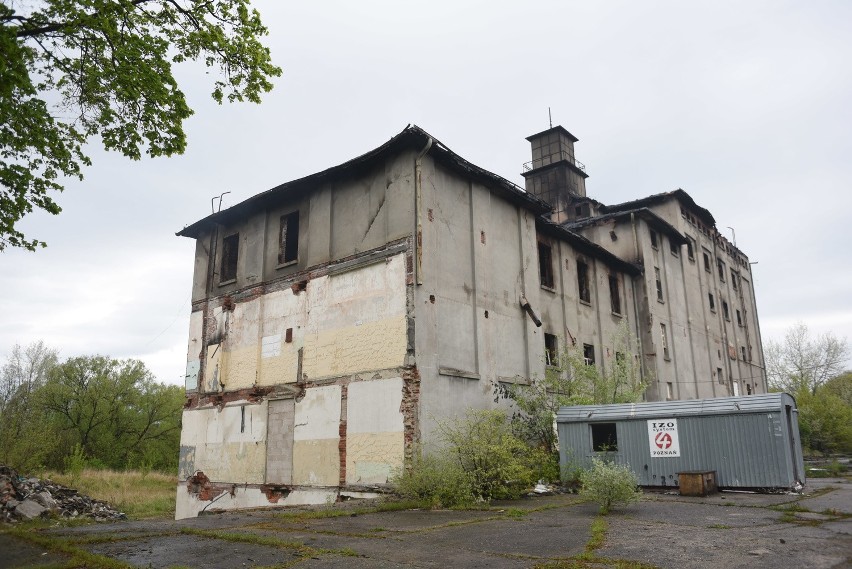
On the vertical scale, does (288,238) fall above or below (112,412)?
above

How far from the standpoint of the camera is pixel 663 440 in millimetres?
14336

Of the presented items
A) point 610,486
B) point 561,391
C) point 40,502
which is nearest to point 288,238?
point 40,502

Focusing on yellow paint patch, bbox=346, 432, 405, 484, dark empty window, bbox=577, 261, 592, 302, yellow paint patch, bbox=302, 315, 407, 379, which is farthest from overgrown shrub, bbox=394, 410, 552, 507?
dark empty window, bbox=577, 261, 592, 302

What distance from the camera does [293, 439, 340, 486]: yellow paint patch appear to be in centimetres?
1451

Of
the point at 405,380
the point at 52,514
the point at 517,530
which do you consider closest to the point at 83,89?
the point at 405,380

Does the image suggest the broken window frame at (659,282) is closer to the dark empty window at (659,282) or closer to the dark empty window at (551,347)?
the dark empty window at (659,282)

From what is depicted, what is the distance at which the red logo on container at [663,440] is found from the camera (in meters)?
14.3

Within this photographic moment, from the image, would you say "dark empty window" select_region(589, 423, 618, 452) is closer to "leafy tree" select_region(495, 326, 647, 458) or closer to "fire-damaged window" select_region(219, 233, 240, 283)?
"leafy tree" select_region(495, 326, 647, 458)

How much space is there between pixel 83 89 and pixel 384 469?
9549 mm

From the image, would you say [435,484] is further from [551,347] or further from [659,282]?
[659,282]

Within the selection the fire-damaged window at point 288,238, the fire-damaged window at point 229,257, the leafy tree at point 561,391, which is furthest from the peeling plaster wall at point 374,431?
the fire-damaged window at point 229,257

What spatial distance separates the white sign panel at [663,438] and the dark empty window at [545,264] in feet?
21.0

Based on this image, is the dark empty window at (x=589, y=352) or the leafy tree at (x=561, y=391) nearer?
the leafy tree at (x=561, y=391)

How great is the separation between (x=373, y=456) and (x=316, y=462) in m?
2.01
